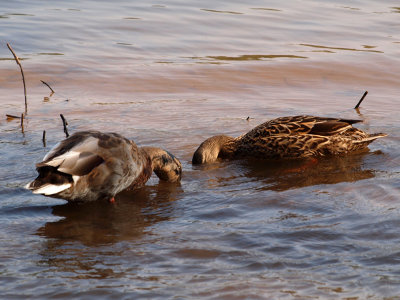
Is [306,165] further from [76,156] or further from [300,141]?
[76,156]

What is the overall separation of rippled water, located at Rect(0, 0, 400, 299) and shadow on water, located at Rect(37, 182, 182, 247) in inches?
0.8

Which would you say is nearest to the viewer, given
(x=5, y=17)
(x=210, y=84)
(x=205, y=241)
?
(x=205, y=241)

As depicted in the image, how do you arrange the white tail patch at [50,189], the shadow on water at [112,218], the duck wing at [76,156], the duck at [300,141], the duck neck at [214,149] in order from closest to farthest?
the shadow on water at [112,218] → the white tail patch at [50,189] → the duck wing at [76,156] → the duck neck at [214,149] → the duck at [300,141]

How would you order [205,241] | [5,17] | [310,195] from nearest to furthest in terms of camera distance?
1. [205,241]
2. [310,195]
3. [5,17]

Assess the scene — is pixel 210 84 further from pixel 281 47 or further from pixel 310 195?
pixel 310 195

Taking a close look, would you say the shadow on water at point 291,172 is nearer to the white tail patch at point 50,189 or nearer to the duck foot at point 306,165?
the duck foot at point 306,165

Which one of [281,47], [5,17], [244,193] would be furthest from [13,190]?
[5,17]

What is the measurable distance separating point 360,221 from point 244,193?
3.95 feet

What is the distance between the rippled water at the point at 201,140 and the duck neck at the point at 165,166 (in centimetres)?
10

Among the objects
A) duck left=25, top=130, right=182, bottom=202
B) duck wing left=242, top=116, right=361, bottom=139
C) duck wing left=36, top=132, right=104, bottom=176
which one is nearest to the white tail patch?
duck left=25, top=130, right=182, bottom=202

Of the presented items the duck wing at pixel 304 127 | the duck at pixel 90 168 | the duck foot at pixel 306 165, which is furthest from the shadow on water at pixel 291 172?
the duck at pixel 90 168

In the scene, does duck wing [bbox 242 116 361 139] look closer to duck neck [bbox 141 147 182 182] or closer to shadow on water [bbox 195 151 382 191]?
shadow on water [bbox 195 151 382 191]

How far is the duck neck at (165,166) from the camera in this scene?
20.7 feet

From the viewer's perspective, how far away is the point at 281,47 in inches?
492
